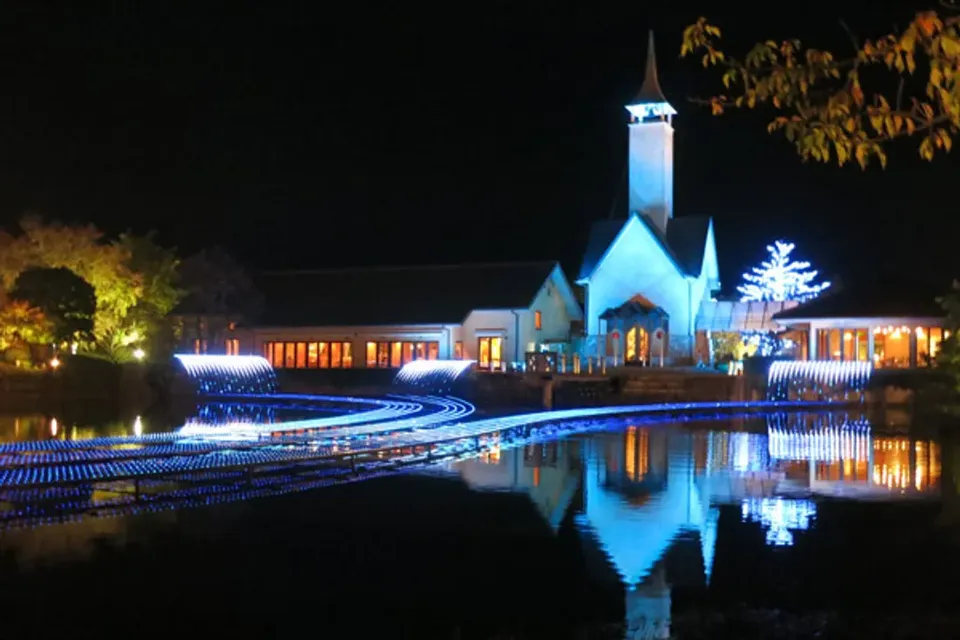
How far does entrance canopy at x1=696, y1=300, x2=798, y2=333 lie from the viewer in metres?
45.7

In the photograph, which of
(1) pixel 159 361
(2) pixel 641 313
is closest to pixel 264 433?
(1) pixel 159 361

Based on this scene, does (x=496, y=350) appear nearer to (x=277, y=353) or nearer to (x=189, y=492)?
(x=277, y=353)

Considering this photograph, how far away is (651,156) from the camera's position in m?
47.1

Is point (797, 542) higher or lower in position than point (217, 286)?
Answer: lower

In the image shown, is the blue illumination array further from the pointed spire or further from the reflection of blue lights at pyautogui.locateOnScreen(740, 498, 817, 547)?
the pointed spire

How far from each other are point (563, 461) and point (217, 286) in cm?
3482

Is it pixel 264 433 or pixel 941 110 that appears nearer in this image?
pixel 941 110

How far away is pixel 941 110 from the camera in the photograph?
19.4 feet

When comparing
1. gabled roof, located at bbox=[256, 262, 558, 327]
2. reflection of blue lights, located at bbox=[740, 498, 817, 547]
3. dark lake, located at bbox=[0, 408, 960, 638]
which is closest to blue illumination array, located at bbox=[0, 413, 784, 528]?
dark lake, located at bbox=[0, 408, 960, 638]

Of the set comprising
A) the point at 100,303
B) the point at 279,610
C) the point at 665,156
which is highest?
the point at 665,156

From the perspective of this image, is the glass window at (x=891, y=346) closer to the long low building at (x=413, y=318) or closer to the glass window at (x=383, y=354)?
the long low building at (x=413, y=318)

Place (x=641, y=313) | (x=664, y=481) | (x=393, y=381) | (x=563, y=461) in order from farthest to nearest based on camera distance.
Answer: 1. (x=641, y=313)
2. (x=393, y=381)
3. (x=563, y=461)
4. (x=664, y=481)

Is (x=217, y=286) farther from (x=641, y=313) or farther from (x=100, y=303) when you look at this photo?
(x=641, y=313)

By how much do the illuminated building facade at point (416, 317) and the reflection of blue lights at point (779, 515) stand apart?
32.9m
